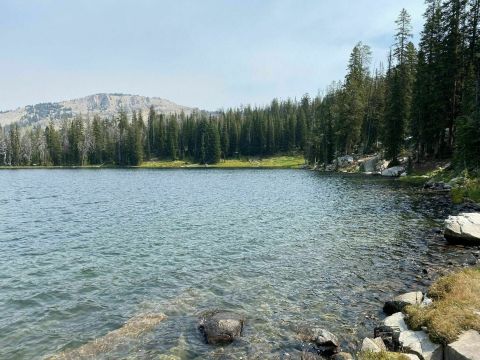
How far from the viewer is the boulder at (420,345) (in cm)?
1131

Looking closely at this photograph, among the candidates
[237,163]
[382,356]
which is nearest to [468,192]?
[382,356]

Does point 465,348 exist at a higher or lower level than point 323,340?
higher

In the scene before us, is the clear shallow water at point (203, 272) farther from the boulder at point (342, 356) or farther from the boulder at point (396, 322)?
the boulder at point (342, 356)

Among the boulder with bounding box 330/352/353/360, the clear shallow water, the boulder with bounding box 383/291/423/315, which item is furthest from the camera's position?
the boulder with bounding box 383/291/423/315

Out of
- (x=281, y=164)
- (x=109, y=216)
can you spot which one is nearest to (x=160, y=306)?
(x=109, y=216)

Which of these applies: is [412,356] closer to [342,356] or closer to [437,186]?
[342,356]

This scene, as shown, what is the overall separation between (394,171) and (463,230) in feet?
183

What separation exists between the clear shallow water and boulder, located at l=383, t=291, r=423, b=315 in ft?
2.13

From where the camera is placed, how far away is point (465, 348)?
1034 centimetres

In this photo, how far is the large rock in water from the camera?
995 inches

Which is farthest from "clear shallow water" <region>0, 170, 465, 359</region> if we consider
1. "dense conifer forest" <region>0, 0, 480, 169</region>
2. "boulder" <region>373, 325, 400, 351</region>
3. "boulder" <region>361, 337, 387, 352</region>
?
"dense conifer forest" <region>0, 0, 480, 169</region>

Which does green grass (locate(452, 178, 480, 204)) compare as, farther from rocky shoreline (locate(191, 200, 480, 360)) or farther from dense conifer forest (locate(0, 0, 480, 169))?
rocky shoreline (locate(191, 200, 480, 360))

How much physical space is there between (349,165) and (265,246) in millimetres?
82856

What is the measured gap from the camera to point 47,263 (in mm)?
23641
